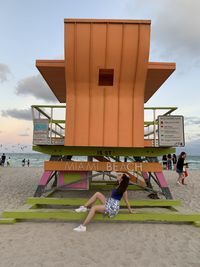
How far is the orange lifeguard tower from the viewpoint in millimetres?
8461

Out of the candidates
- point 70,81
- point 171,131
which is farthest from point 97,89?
point 171,131

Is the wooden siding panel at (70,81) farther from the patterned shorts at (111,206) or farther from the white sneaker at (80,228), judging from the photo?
the white sneaker at (80,228)

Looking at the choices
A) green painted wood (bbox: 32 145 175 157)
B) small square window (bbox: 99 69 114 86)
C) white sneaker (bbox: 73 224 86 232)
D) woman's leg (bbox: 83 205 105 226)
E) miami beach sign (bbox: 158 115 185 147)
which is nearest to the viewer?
white sneaker (bbox: 73 224 86 232)

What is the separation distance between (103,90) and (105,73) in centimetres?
64

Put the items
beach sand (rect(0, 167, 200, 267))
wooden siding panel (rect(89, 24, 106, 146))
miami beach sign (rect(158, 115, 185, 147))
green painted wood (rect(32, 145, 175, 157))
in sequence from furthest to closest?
1. green painted wood (rect(32, 145, 175, 157))
2. miami beach sign (rect(158, 115, 185, 147))
3. wooden siding panel (rect(89, 24, 106, 146))
4. beach sand (rect(0, 167, 200, 267))

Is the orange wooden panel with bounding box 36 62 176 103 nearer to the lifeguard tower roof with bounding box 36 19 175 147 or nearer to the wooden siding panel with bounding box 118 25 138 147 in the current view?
the lifeguard tower roof with bounding box 36 19 175 147

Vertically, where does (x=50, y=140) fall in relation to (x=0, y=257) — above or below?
above

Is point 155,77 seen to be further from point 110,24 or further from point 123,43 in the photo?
point 110,24

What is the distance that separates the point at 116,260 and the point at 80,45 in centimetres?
637

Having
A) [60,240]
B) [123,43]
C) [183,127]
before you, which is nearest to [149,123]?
[183,127]

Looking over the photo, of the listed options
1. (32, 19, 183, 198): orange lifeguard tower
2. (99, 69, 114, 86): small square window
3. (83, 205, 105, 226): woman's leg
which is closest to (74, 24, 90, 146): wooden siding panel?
(32, 19, 183, 198): orange lifeguard tower

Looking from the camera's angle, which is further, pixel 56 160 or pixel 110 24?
pixel 56 160

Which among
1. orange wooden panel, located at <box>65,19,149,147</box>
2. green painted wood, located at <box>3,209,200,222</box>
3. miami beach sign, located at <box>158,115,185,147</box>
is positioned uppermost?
orange wooden panel, located at <box>65,19,149,147</box>

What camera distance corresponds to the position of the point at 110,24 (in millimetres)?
8422
